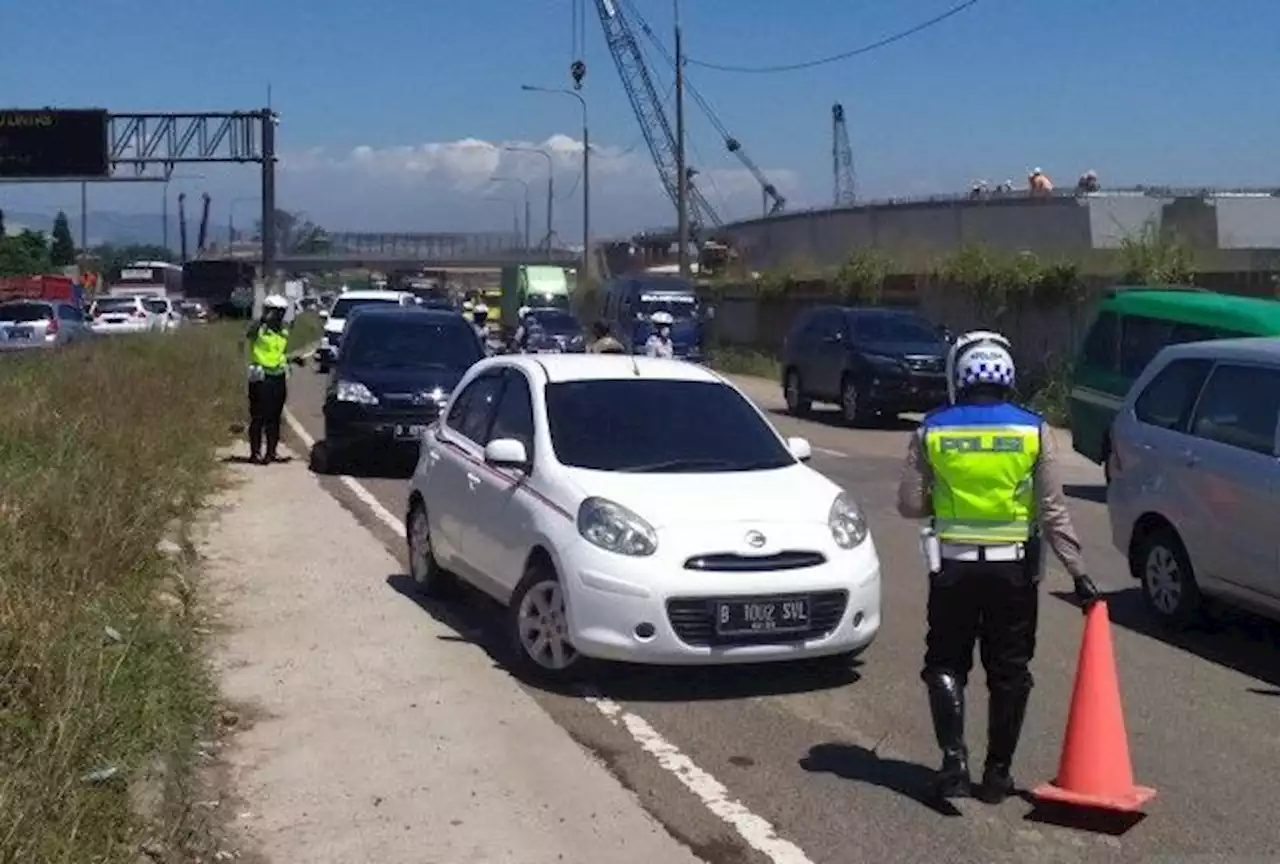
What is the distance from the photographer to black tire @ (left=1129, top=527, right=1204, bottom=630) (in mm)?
10344

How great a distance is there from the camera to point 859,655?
9.60 m

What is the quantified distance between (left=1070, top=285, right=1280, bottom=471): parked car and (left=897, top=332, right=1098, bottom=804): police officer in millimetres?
9430

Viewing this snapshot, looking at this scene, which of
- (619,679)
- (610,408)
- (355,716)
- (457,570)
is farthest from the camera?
(457,570)

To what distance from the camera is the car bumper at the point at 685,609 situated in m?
8.48

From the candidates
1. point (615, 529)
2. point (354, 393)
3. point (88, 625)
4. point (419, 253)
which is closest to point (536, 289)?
point (354, 393)

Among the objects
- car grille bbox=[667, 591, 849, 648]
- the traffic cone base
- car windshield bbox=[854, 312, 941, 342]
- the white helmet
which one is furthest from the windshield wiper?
car windshield bbox=[854, 312, 941, 342]

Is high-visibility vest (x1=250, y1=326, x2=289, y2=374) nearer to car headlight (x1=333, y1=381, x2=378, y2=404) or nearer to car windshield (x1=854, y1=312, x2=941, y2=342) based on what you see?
car headlight (x1=333, y1=381, x2=378, y2=404)

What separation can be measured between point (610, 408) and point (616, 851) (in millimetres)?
3894

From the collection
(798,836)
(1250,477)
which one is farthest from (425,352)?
(798,836)

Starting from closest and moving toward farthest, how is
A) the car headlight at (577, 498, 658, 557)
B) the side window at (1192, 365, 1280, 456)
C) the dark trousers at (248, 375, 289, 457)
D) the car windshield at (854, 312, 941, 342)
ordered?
the car headlight at (577, 498, 658, 557) → the side window at (1192, 365, 1280, 456) → the dark trousers at (248, 375, 289, 457) → the car windshield at (854, 312, 941, 342)

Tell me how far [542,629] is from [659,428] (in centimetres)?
143

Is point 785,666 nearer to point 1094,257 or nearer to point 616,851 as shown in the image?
point 616,851

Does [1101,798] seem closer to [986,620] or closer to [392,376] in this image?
[986,620]

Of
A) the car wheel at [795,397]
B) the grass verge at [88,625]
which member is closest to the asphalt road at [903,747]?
the grass verge at [88,625]
